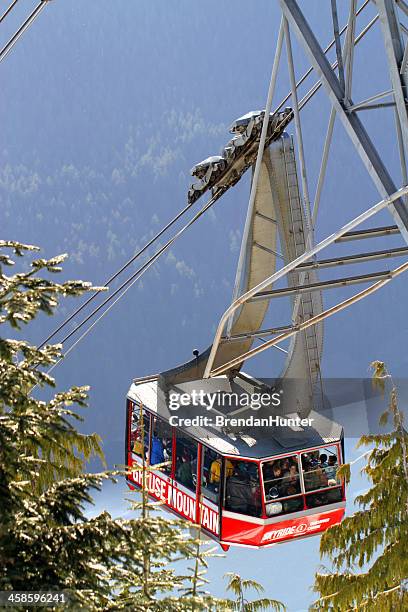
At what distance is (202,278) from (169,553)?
85492mm

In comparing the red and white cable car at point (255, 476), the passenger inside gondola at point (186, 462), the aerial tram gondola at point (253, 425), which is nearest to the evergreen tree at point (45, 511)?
the aerial tram gondola at point (253, 425)

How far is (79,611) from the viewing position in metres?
5.61

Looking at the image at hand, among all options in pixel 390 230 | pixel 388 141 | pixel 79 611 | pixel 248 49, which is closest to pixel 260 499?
pixel 390 230

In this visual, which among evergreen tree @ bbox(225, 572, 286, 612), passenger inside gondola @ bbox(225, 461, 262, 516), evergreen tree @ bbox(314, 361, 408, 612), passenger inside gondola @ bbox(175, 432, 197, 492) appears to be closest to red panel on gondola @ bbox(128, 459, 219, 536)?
passenger inside gondola @ bbox(175, 432, 197, 492)

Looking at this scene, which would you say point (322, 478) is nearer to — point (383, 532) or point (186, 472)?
point (383, 532)

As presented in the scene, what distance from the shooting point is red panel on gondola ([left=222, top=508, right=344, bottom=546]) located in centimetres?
1349

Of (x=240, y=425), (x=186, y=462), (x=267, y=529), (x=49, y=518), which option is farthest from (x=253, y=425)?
(x=49, y=518)

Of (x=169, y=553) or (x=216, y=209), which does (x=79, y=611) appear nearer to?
(x=169, y=553)

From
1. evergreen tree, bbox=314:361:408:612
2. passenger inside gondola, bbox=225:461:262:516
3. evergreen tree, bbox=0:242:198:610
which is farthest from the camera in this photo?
passenger inside gondola, bbox=225:461:262:516

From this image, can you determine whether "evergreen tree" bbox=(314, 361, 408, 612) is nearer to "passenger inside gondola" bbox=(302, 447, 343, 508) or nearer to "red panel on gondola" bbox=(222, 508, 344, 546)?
"passenger inside gondola" bbox=(302, 447, 343, 508)

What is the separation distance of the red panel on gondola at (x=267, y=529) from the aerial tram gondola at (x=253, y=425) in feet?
0.05

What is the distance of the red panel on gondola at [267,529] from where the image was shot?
44.3 feet

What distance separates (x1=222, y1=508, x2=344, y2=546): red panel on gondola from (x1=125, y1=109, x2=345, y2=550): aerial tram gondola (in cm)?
1

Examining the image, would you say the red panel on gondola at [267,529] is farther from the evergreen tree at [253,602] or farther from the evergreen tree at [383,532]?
the evergreen tree at [253,602]
